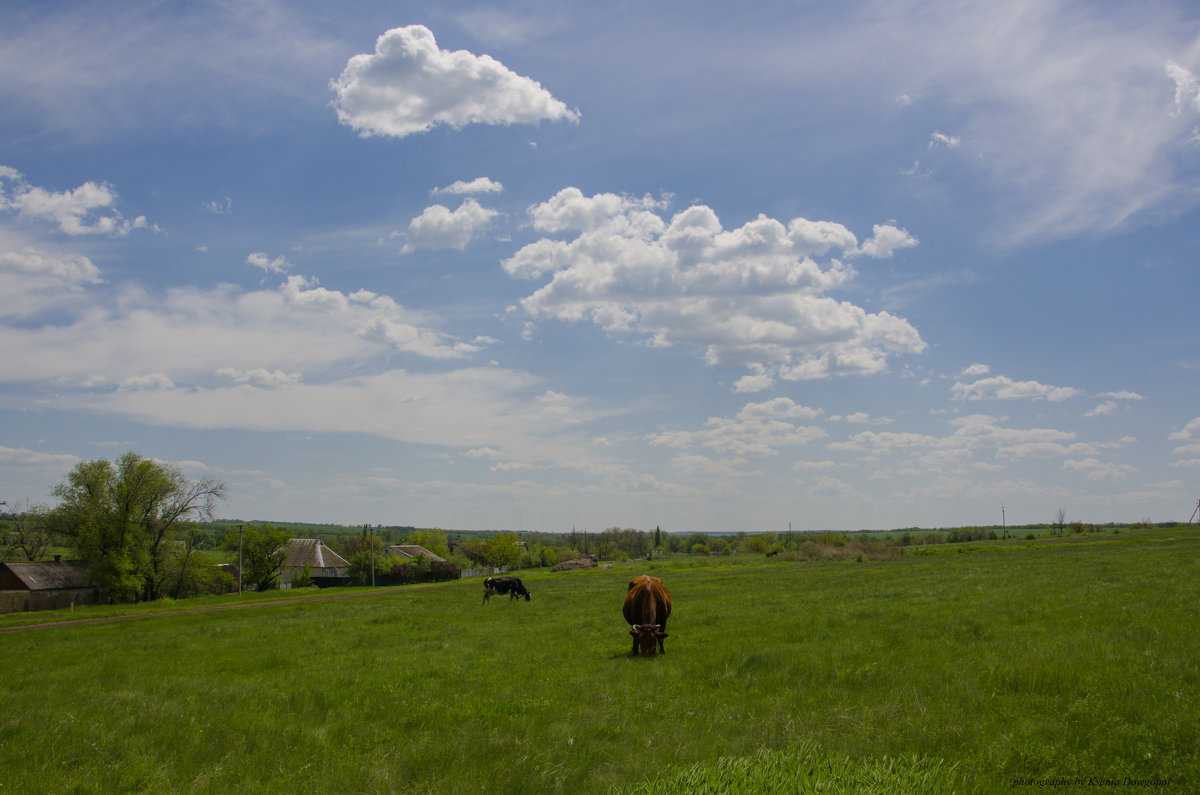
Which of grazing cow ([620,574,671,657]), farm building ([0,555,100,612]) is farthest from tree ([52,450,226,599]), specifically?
grazing cow ([620,574,671,657])

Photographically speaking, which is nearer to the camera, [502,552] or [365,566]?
[365,566]

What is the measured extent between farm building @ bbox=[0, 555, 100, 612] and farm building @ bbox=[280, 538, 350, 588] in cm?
3424

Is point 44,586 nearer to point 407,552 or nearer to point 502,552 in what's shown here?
point 407,552

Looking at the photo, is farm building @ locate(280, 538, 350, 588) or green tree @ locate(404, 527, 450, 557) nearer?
farm building @ locate(280, 538, 350, 588)

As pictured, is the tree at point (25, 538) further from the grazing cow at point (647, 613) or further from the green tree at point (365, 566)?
the grazing cow at point (647, 613)

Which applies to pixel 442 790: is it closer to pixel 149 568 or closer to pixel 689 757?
pixel 689 757

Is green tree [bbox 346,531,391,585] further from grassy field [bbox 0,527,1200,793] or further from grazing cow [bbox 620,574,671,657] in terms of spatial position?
grazing cow [bbox 620,574,671,657]

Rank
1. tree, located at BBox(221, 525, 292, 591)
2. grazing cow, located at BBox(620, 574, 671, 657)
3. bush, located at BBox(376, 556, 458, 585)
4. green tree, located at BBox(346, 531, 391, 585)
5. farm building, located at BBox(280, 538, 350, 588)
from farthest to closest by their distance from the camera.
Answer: farm building, located at BBox(280, 538, 350, 588) < bush, located at BBox(376, 556, 458, 585) < green tree, located at BBox(346, 531, 391, 585) < tree, located at BBox(221, 525, 292, 591) < grazing cow, located at BBox(620, 574, 671, 657)

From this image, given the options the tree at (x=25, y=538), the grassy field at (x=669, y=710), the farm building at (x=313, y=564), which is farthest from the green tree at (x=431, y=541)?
the grassy field at (x=669, y=710)

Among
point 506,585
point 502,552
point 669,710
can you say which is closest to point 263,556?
point 502,552

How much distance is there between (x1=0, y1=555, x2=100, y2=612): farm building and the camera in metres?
61.6

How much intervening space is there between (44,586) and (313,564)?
44.8 m

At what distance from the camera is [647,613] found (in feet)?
55.2

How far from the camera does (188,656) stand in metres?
19.0
